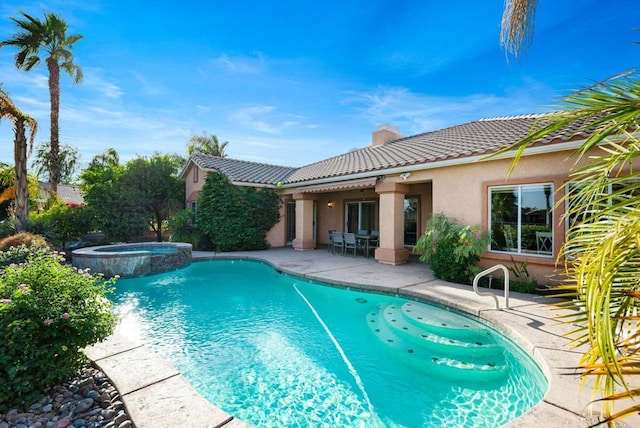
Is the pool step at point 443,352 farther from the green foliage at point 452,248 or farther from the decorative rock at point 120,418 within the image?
the decorative rock at point 120,418

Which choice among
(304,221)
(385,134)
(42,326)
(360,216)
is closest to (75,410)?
(42,326)

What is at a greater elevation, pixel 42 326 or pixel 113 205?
pixel 113 205

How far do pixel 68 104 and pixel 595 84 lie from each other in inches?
1398

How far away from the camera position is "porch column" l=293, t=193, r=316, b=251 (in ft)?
71.3

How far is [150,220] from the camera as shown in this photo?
81.3ft

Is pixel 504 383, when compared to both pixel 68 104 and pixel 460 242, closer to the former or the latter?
pixel 460 242

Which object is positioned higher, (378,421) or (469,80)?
→ (469,80)

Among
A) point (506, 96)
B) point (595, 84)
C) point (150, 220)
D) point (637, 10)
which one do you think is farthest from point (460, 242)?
point (150, 220)

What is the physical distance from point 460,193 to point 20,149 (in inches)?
881

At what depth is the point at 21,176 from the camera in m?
15.5

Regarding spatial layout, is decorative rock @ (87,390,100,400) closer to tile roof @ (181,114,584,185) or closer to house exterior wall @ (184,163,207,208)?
tile roof @ (181,114,584,185)

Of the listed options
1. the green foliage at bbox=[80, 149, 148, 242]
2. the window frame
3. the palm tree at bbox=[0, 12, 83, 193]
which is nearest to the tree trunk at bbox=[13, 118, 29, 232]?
the green foliage at bbox=[80, 149, 148, 242]

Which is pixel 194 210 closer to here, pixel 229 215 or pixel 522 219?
pixel 229 215

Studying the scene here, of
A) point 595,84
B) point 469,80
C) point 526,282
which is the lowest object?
point 526,282
